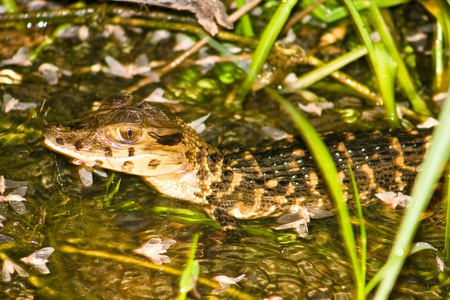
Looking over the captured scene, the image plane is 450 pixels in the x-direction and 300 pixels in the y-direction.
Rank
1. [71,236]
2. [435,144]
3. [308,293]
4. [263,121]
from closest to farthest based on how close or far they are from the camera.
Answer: [435,144]
[308,293]
[71,236]
[263,121]

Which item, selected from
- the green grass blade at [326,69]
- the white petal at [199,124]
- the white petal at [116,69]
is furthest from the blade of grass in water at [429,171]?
the white petal at [116,69]

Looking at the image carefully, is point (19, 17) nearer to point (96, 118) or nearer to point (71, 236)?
point (96, 118)

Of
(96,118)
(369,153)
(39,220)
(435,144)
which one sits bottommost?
(39,220)

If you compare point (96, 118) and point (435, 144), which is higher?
point (435, 144)

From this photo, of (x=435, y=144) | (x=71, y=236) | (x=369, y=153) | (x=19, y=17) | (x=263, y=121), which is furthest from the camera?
(x=19, y=17)

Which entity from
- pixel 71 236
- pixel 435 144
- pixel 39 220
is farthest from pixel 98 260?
pixel 435 144

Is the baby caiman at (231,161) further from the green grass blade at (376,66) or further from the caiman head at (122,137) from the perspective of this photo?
the green grass blade at (376,66)

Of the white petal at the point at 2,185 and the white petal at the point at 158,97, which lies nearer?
the white petal at the point at 2,185
